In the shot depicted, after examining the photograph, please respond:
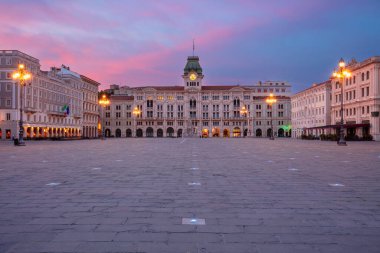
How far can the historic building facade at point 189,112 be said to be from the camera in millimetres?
139625

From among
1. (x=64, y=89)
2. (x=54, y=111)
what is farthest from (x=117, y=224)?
(x=64, y=89)

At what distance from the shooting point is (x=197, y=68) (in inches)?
5778

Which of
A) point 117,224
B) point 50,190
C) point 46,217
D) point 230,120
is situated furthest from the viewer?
point 230,120

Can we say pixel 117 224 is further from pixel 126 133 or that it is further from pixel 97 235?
pixel 126 133

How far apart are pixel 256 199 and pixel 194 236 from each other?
3177 mm

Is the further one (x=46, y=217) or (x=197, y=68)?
(x=197, y=68)

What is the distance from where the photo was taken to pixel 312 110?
9594 centimetres

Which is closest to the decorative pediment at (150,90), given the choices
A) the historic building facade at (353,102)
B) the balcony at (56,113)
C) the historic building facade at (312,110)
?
the balcony at (56,113)

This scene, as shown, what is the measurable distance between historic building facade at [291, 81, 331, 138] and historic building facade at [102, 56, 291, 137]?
82.7 ft

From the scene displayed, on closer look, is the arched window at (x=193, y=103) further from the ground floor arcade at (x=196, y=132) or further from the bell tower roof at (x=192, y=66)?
the bell tower roof at (x=192, y=66)

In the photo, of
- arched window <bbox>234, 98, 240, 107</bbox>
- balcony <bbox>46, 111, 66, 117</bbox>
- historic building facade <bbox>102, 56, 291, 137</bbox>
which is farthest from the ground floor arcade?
balcony <bbox>46, 111, 66, 117</bbox>

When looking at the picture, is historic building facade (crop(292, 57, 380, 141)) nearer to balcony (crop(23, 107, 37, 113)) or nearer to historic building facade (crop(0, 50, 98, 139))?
balcony (crop(23, 107, 37, 113))

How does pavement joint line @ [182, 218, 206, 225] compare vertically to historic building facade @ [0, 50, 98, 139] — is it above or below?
below

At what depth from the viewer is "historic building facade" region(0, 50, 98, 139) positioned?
72.8m
